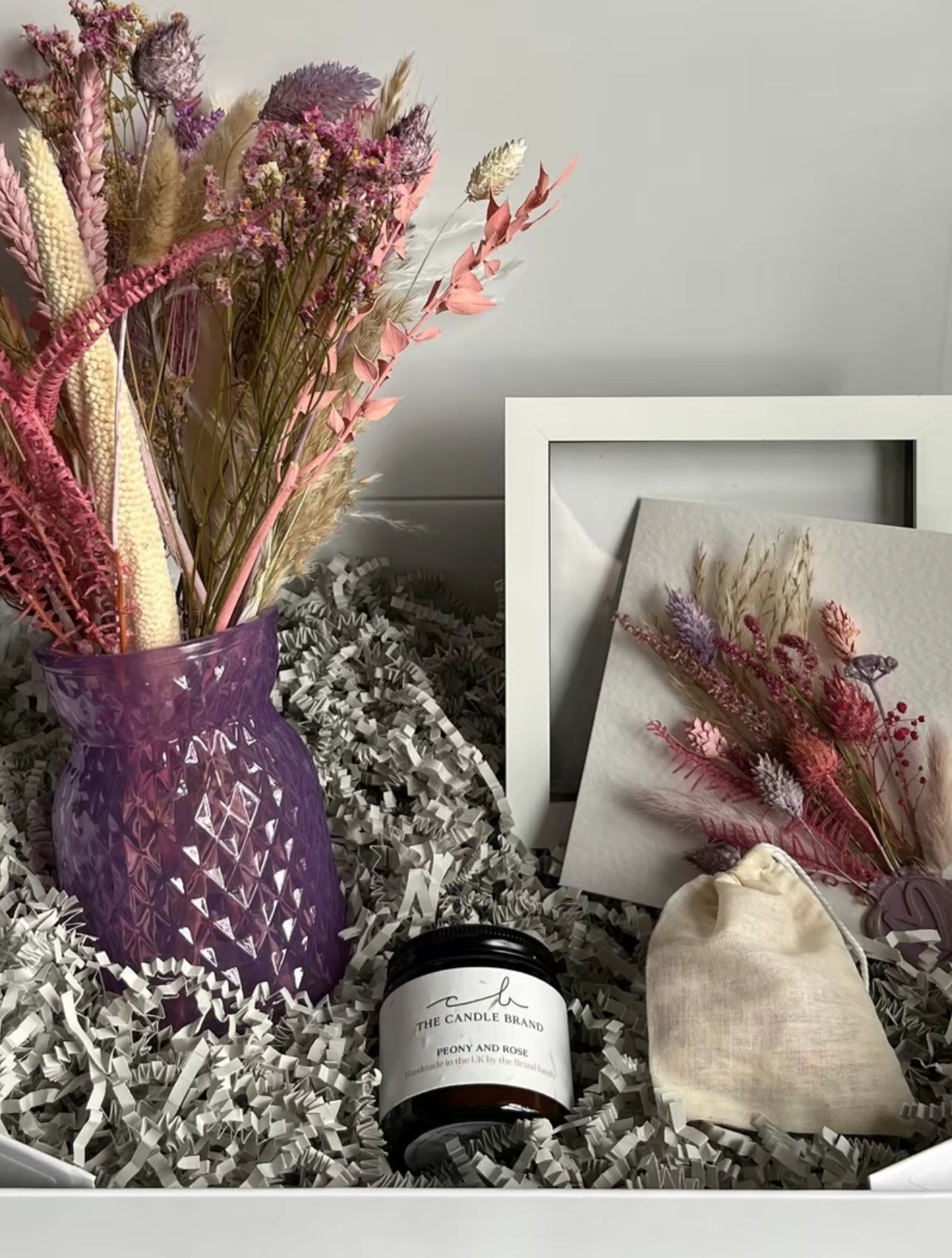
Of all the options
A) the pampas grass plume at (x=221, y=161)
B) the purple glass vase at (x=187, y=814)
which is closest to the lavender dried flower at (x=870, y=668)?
the purple glass vase at (x=187, y=814)

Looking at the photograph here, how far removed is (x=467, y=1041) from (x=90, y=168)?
1.77ft

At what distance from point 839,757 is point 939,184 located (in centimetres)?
44

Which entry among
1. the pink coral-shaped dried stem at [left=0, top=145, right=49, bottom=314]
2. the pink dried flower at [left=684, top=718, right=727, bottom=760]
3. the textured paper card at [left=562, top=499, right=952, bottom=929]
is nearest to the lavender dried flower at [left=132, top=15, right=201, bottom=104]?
the pink coral-shaped dried stem at [left=0, top=145, right=49, bottom=314]

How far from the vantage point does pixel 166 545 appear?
64 centimetres

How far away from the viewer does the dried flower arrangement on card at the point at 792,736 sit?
0.71m

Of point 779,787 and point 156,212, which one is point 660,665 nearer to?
point 779,787

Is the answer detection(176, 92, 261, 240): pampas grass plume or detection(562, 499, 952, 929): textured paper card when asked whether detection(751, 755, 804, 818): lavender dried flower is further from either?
detection(176, 92, 261, 240): pampas grass plume

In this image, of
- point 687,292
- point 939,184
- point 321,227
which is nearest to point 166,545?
point 321,227

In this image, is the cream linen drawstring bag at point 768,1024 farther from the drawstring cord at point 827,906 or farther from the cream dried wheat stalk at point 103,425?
the cream dried wheat stalk at point 103,425

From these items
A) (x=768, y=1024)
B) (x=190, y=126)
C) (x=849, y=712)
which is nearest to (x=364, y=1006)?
(x=768, y=1024)

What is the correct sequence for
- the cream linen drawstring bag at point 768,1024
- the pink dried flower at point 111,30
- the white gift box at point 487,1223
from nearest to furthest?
the white gift box at point 487,1223 → the cream linen drawstring bag at point 768,1024 → the pink dried flower at point 111,30

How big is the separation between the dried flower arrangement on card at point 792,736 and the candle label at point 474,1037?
0.19m

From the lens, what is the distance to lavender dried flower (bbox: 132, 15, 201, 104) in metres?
0.70

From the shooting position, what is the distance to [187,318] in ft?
2.32
